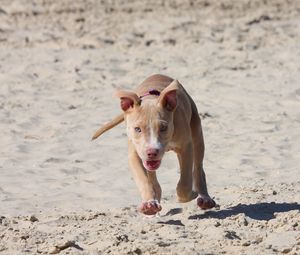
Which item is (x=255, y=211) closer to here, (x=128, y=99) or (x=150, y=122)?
(x=150, y=122)

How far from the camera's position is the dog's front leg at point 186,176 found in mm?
7098

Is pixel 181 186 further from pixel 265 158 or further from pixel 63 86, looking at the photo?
pixel 63 86

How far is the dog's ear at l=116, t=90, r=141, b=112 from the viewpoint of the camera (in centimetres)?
687

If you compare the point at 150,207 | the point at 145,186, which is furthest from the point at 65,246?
the point at 145,186

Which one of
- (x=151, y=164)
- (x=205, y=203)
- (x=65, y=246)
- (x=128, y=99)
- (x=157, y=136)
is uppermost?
(x=128, y=99)

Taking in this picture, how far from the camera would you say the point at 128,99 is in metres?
6.91

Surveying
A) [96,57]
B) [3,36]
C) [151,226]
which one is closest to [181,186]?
[151,226]

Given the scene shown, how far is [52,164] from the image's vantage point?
9.33 meters

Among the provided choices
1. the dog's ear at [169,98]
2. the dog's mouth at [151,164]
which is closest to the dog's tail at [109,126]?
the dog's ear at [169,98]

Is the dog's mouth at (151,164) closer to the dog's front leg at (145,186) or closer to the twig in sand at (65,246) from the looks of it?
the dog's front leg at (145,186)

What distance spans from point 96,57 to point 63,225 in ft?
23.4

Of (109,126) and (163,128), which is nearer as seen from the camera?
(163,128)

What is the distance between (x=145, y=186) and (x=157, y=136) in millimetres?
460

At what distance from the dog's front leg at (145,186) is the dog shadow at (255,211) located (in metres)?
0.38
